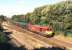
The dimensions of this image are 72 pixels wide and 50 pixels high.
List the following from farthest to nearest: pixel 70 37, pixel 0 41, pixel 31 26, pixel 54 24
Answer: pixel 31 26
pixel 54 24
pixel 70 37
pixel 0 41

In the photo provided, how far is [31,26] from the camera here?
6994 cm

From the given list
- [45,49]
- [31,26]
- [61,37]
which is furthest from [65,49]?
[31,26]

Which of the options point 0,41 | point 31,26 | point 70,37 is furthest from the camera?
point 31,26

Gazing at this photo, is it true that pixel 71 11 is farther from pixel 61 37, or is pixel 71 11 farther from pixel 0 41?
pixel 0 41

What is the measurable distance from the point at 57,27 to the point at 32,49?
24.3 meters

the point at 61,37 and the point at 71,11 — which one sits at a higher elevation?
the point at 71,11

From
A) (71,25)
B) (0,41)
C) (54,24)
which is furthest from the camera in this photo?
(54,24)

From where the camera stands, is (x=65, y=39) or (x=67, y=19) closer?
(x=65, y=39)

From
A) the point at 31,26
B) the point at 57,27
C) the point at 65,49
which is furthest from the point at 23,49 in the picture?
the point at 31,26

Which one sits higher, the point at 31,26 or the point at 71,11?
the point at 71,11

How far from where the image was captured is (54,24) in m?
55.6

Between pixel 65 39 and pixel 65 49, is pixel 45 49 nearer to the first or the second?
pixel 65 49

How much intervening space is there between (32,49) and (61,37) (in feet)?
51.4

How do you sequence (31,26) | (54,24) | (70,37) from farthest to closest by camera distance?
(31,26) → (54,24) → (70,37)
